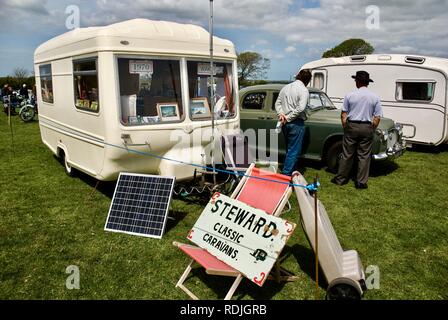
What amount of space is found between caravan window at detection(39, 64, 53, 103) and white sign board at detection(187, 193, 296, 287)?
5204mm

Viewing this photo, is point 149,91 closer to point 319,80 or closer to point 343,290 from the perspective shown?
point 343,290

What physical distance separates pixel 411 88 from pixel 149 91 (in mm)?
7575

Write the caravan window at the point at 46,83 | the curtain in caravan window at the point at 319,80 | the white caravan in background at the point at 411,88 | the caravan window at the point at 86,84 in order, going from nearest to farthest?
the caravan window at the point at 86,84
the caravan window at the point at 46,83
the white caravan in background at the point at 411,88
the curtain in caravan window at the point at 319,80

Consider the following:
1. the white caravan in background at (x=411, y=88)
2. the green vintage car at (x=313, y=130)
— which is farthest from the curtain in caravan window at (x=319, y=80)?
the green vintage car at (x=313, y=130)

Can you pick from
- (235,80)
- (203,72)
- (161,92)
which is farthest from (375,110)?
(161,92)

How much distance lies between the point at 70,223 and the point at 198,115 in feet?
8.05

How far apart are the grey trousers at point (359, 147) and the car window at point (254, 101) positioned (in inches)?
96.9

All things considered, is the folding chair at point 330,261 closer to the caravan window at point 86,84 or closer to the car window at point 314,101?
the caravan window at point 86,84

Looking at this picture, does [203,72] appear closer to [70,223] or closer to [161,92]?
[161,92]

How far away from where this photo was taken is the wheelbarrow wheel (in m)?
3.21

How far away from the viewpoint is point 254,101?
858cm

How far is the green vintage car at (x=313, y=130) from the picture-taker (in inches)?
290

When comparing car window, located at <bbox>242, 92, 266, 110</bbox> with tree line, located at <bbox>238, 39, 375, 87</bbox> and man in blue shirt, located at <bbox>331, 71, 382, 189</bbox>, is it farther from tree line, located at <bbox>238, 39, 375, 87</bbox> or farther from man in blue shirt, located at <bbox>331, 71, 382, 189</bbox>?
→ tree line, located at <bbox>238, 39, 375, 87</bbox>

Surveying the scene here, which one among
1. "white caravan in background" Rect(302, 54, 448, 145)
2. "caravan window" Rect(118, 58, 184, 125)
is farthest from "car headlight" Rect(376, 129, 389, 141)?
"caravan window" Rect(118, 58, 184, 125)
